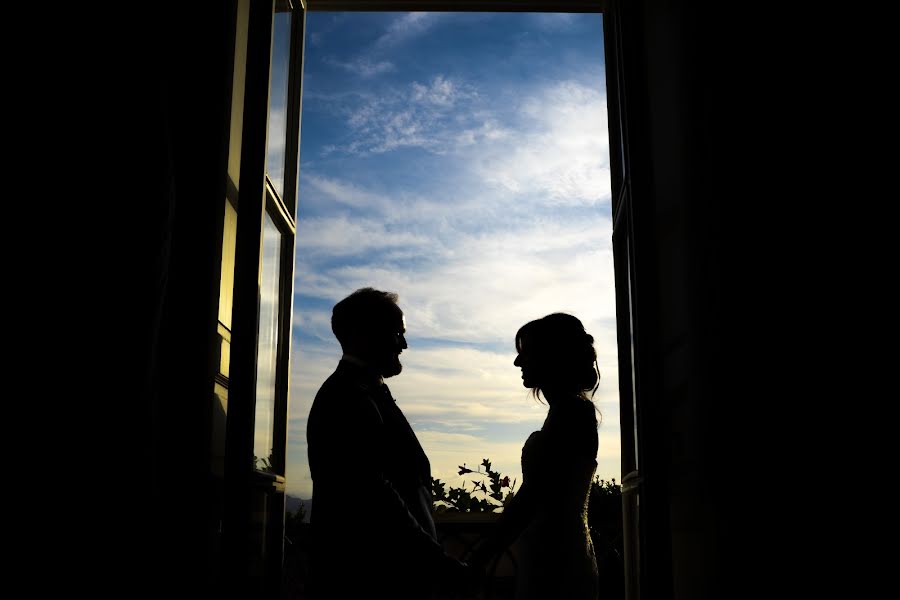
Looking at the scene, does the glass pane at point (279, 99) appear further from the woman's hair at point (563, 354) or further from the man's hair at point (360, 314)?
the woman's hair at point (563, 354)

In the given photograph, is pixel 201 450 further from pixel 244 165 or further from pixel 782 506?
pixel 782 506

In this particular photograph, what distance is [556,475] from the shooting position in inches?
88.1

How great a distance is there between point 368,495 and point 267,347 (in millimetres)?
516

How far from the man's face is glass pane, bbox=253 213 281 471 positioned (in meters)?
0.32

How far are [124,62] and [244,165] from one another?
37 centimetres

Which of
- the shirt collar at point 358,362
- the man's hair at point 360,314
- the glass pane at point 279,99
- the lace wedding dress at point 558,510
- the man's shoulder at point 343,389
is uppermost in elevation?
the glass pane at point 279,99

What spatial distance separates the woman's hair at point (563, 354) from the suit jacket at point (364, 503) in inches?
19.0

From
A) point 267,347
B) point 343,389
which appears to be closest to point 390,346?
point 343,389

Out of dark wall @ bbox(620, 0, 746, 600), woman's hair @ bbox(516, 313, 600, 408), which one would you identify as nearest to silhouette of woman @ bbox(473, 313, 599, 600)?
woman's hair @ bbox(516, 313, 600, 408)

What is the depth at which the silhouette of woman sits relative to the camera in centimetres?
213

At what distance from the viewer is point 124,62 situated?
5.65ft

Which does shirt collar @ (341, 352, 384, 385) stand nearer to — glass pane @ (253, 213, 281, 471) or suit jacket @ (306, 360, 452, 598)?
suit jacket @ (306, 360, 452, 598)

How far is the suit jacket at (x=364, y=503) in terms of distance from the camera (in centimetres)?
210

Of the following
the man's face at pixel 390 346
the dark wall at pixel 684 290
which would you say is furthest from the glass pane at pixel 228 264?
the dark wall at pixel 684 290
